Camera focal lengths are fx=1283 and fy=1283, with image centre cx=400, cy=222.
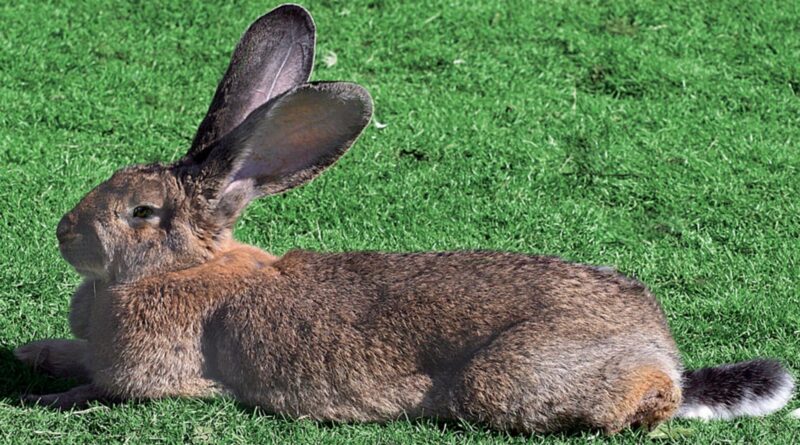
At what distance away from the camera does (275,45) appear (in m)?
5.14

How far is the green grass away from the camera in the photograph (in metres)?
5.35

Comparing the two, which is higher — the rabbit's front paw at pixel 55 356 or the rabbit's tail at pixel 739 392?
the rabbit's tail at pixel 739 392

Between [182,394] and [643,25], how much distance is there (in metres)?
5.10

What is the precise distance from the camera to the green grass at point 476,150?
5352 mm

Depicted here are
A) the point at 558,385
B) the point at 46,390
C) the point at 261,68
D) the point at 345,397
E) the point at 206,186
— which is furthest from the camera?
the point at 261,68

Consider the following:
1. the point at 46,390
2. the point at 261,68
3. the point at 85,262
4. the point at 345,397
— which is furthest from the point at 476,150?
the point at 46,390

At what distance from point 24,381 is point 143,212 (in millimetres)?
836

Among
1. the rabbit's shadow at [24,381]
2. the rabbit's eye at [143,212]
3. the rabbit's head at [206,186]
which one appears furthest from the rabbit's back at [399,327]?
the rabbit's shadow at [24,381]

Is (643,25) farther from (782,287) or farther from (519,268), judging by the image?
(519,268)

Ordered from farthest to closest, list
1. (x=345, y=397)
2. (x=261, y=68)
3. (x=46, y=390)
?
1. (x=261, y=68)
2. (x=46, y=390)
3. (x=345, y=397)

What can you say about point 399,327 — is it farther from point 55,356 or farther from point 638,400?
point 55,356

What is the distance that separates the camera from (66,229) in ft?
15.7

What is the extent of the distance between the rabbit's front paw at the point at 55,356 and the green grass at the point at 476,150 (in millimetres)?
55

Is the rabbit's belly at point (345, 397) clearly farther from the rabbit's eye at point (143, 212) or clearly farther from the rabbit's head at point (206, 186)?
the rabbit's eye at point (143, 212)
